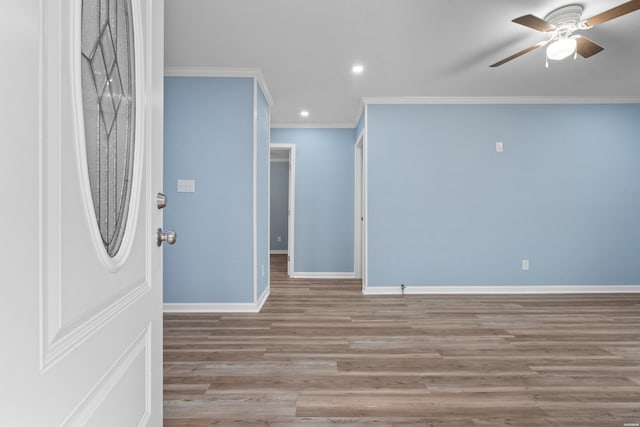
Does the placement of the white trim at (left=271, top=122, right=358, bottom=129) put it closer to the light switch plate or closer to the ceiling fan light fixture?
the light switch plate

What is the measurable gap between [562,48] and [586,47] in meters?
0.24

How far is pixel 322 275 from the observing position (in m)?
5.36

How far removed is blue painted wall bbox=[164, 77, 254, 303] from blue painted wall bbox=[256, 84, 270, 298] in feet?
0.64

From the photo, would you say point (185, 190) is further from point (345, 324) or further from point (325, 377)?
point (325, 377)

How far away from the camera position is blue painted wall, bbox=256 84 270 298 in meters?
3.66

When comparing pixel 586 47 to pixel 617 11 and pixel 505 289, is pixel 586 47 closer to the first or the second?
pixel 617 11

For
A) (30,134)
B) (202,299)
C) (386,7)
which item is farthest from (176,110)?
(30,134)

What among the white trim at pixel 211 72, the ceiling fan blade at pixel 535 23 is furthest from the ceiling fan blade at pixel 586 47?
the white trim at pixel 211 72

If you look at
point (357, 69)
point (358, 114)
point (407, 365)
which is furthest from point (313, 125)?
point (407, 365)

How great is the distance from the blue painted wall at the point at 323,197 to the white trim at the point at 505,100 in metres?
1.21

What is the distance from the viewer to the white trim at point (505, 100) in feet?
13.8

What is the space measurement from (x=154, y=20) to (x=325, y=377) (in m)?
2.00

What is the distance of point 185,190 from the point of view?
3453 mm

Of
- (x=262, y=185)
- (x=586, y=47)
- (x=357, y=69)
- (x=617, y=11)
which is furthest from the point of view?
(x=262, y=185)
